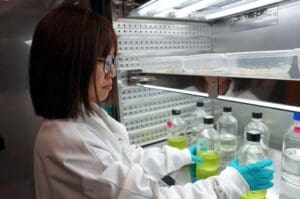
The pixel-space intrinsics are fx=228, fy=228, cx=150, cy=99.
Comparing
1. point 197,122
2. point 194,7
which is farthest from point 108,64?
point 197,122

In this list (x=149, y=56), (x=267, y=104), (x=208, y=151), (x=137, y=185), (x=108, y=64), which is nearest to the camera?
(x=267, y=104)

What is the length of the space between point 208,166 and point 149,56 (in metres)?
0.68

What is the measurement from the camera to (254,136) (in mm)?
792

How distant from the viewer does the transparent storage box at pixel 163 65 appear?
919 millimetres

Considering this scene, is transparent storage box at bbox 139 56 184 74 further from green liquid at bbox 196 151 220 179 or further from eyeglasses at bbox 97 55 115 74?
green liquid at bbox 196 151 220 179

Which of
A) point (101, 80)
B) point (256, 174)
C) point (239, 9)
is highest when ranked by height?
point (239, 9)

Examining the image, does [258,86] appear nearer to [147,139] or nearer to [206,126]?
[206,126]

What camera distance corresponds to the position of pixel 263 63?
586 millimetres

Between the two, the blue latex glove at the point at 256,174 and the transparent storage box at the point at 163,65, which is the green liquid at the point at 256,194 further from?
the transparent storage box at the point at 163,65

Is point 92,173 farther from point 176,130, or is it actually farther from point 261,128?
point 261,128

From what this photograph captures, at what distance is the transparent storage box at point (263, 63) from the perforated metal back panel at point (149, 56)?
0.60 metres

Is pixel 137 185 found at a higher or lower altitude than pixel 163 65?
lower

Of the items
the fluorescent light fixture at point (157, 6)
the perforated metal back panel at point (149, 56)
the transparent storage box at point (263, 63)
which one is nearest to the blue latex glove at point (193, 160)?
the perforated metal back panel at point (149, 56)

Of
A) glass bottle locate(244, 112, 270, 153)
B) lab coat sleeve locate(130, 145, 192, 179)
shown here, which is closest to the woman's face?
lab coat sleeve locate(130, 145, 192, 179)
